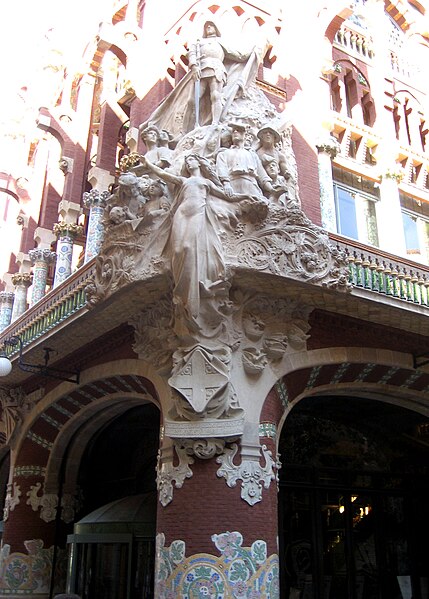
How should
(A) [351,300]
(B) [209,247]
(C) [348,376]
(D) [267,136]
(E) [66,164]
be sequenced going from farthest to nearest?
1. (E) [66,164]
2. (C) [348,376]
3. (D) [267,136]
4. (A) [351,300]
5. (B) [209,247]

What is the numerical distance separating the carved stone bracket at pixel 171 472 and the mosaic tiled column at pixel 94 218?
601 cm

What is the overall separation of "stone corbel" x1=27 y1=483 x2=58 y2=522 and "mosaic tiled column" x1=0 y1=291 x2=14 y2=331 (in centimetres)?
587

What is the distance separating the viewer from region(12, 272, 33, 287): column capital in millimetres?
19469

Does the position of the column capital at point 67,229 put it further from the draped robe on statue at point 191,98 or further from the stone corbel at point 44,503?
the stone corbel at point 44,503

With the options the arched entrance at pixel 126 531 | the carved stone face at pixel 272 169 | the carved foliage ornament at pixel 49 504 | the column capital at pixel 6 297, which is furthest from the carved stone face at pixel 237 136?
the column capital at pixel 6 297

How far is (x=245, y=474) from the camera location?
33.0ft

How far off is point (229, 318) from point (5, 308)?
38.2ft

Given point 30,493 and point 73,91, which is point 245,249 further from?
point 73,91

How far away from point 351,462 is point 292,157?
7224 mm

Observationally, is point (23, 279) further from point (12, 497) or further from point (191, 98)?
point (191, 98)

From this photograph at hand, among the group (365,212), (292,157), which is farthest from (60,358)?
(365,212)

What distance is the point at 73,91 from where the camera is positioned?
20500 millimetres

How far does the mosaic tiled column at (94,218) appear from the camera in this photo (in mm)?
14891

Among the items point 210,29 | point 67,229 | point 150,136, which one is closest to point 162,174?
point 150,136
